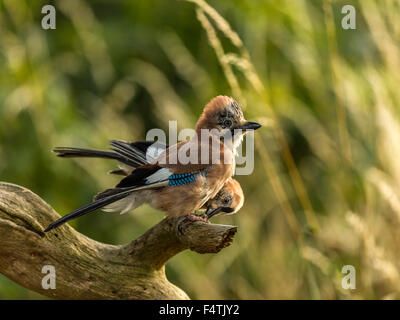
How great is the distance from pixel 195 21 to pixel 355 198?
2.33 metres

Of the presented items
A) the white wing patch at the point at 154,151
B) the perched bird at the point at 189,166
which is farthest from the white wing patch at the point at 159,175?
the white wing patch at the point at 154,151

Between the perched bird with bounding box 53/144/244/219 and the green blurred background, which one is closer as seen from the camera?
the perched bird with bounding box 53/144/244/219

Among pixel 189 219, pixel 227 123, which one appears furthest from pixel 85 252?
pixel 227 123

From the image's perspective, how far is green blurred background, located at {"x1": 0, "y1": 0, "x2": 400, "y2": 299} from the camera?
422 cm

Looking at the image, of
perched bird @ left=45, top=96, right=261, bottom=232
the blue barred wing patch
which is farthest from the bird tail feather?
the blue barred wing patch

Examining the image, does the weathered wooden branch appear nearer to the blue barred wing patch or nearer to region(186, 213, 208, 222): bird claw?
region(186, 213, 208, 222): bird claw

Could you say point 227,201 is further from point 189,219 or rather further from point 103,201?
point 103,201

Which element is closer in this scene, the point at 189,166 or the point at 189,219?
the point at 189,219

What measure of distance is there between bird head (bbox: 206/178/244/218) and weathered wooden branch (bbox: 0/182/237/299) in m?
0.25

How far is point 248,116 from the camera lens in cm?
543

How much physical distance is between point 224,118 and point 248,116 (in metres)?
2.15

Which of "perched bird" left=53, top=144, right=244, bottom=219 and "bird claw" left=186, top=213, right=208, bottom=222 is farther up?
"perched bird" left=53, top=144, right=244, bottom=219

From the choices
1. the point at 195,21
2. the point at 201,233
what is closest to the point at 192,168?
the point at 201,233
